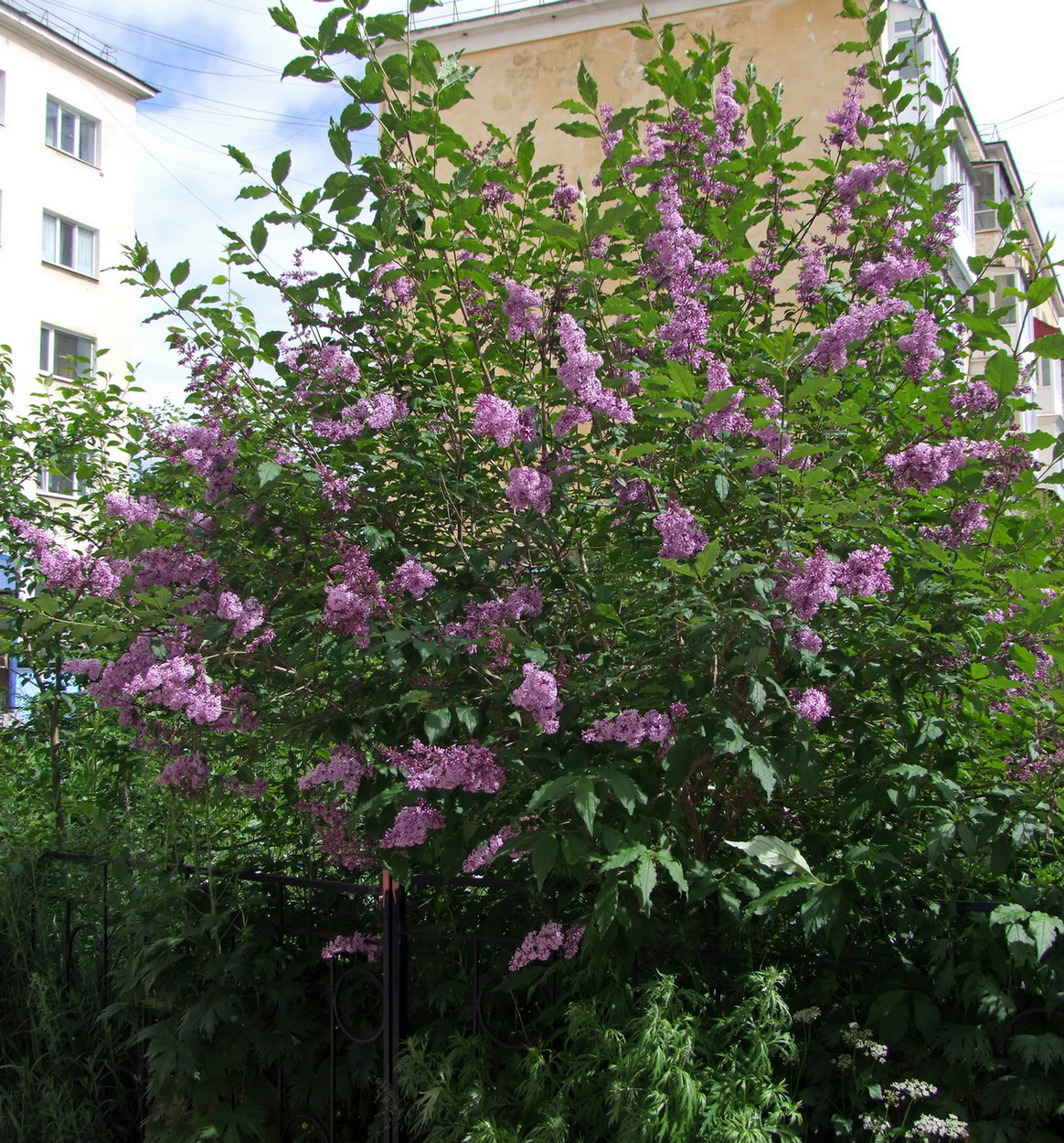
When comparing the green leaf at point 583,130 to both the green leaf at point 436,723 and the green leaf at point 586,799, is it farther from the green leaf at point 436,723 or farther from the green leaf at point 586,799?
the green leaf at point 586,799

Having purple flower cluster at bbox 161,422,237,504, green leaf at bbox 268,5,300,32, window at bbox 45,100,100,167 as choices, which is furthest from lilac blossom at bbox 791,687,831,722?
window at bbox 45,100,100,167

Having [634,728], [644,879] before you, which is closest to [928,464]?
[634,728]

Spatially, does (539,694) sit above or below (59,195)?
below

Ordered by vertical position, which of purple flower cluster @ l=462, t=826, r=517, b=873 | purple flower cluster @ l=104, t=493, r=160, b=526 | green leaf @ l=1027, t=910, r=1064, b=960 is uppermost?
purple flower cluster @ l=104, t=493, r=160, b=526

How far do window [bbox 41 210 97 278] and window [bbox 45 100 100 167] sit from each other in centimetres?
166

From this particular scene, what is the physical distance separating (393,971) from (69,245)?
77.8 ft

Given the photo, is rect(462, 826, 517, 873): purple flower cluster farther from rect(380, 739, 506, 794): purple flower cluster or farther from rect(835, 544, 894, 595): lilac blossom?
rect(835, 544, 894, 595): lilac blossom

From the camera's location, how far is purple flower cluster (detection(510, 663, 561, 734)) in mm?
2322

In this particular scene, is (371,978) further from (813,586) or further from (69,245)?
(69,245)

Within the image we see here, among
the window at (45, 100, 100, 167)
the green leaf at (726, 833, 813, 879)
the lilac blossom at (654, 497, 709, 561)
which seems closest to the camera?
the green leaf at (726, 833, 813, 879)

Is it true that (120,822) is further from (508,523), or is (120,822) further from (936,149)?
(936,149)

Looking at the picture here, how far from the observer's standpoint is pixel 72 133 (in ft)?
77.9

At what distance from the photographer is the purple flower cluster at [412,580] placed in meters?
2.67

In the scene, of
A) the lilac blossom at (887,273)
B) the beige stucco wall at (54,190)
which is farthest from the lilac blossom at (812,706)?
the beige stucco wall at (54,190)
